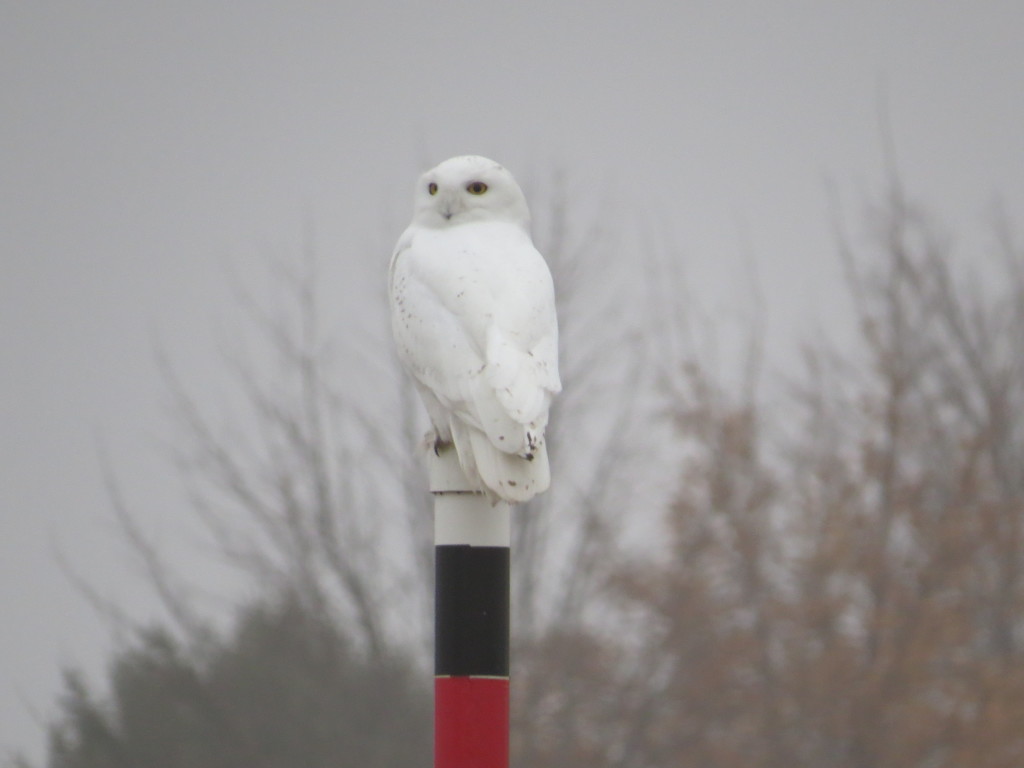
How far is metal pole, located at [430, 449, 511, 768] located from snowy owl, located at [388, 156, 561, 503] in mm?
84

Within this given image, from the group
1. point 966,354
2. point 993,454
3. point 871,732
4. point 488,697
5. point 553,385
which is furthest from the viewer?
point 966,354

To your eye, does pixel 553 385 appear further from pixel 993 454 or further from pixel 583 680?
pixel 993 454

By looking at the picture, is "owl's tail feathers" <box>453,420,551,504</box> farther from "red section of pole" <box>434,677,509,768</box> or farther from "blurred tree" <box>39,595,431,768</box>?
"blurred tree" <box>39,595,431,768</box>

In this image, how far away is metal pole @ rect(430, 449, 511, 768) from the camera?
378cm

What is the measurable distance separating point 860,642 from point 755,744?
1083 mm

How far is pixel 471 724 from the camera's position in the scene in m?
3.77

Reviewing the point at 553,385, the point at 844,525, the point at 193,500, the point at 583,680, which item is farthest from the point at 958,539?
the point at 553,385

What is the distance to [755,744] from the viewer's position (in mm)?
13344

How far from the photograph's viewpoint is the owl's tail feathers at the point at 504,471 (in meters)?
3.82

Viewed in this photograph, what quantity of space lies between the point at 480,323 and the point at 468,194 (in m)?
0.42

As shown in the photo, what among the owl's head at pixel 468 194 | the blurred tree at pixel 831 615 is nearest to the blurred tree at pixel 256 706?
the blurred tree at pixel 831 615

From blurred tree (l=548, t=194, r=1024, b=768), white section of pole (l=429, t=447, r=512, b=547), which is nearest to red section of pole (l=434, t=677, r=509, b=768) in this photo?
white section of pole (l=429, t=447, r=512, b=547)

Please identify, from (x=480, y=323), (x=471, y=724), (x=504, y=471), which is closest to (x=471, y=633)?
(x=471, y=724)

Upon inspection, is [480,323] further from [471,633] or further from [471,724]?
[471,724]
